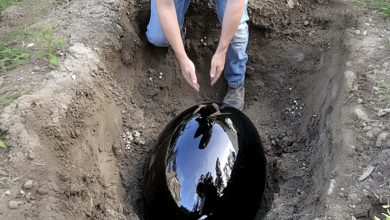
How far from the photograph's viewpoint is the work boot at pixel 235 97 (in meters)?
4.94

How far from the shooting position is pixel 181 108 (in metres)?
4.96

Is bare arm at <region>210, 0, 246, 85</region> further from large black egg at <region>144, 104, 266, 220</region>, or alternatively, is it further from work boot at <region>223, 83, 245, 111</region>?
work boot at <region>223, 83, 245, 111</region>

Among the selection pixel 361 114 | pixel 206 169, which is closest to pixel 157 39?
pixel 206 169

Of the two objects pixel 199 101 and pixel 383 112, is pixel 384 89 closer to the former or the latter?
pixel 383 112

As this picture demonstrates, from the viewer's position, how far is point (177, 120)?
4.09 m

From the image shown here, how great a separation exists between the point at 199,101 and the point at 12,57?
1567 millimetres

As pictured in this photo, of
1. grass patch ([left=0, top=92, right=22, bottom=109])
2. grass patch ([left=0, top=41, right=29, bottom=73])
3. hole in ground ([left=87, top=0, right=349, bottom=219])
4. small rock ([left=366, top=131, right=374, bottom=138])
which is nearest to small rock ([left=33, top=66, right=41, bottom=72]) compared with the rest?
grass patch ([left=0, top=41, right=29, bottom=73])

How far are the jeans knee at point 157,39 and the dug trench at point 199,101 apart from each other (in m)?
0.12

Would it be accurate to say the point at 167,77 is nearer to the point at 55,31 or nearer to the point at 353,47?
the point at 55,31

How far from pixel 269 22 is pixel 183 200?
6.94 ft

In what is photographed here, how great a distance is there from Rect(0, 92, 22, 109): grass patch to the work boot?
5.63 ft

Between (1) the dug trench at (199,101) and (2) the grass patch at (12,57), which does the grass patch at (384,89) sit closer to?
(1) the dug trench at (199,101)

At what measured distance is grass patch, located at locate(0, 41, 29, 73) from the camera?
4.34m

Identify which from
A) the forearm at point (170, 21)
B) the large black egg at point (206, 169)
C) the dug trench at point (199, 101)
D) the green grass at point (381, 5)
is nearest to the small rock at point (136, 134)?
the dug trench at point (199, 101)
